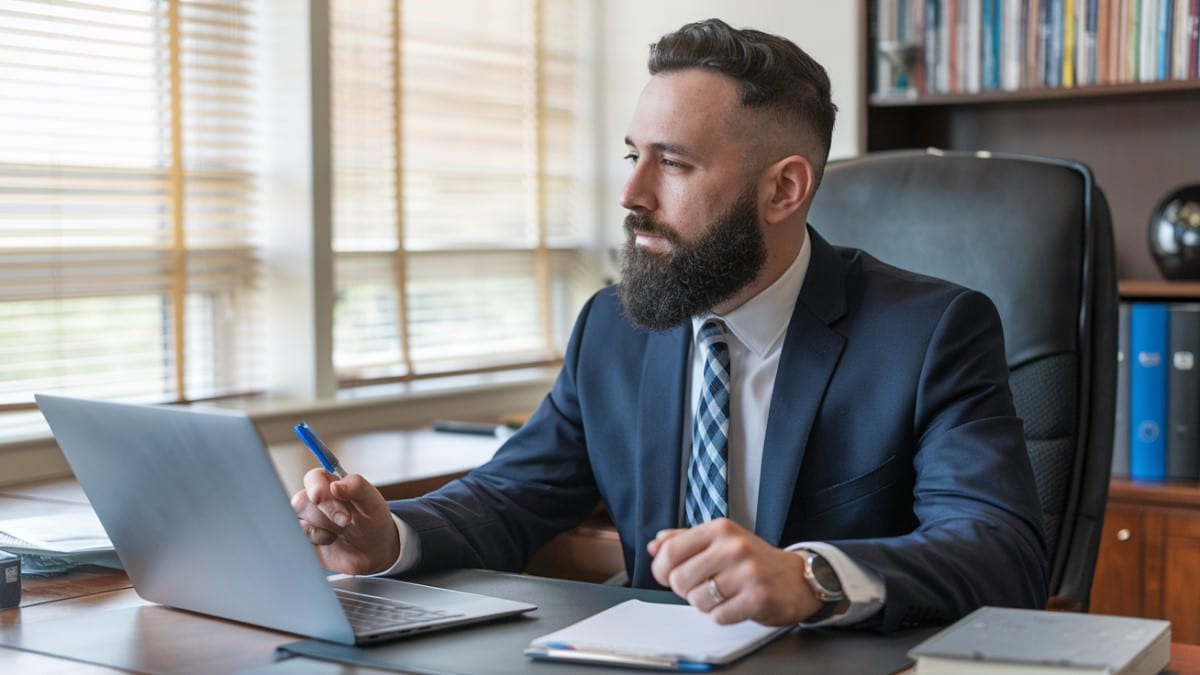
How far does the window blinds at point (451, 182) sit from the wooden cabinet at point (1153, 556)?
4.87ft

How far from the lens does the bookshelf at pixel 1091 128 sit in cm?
299

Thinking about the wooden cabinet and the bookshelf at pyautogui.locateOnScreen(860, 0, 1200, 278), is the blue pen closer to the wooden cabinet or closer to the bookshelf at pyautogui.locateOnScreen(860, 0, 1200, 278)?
the wooden cabinet

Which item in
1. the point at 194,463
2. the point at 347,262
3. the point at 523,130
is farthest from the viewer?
the point at 523,130

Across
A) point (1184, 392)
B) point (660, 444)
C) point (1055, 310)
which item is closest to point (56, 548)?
point (660, 444)

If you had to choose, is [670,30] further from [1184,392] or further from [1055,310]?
[1055,310]

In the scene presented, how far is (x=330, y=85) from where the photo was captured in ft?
9.62

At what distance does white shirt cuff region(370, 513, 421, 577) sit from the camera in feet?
4.76

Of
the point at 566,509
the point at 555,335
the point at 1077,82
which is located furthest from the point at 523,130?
the point at 566,509

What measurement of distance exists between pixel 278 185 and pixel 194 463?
184 cm

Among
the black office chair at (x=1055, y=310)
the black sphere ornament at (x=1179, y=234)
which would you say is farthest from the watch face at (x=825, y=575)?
the black sphere ornament at (x=1179, y=234)

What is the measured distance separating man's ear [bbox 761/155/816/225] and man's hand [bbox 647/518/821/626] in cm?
62

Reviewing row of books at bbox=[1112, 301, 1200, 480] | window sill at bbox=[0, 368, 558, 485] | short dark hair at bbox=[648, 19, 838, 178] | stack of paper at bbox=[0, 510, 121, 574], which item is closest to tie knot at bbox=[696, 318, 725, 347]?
short dark hair at bbox=[648, 19, 838, 178]

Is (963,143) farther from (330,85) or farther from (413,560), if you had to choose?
(413,560)

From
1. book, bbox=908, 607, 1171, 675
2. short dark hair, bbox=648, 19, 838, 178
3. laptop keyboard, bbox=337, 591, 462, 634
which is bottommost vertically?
laptop keyboard, bbox=337, 591, 462, 634
